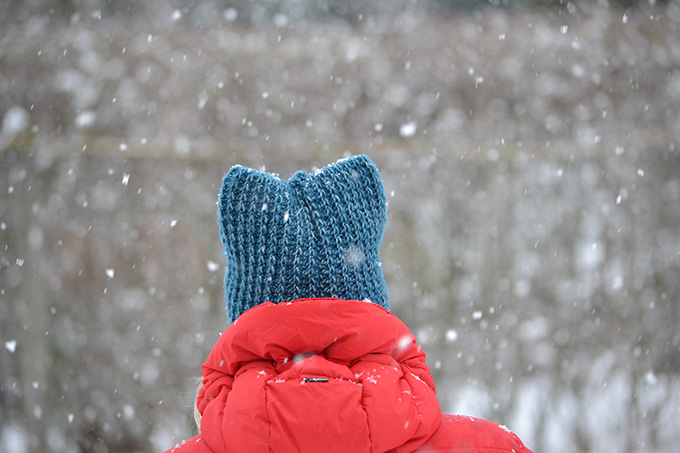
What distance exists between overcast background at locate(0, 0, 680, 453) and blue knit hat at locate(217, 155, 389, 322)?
288 centimetres

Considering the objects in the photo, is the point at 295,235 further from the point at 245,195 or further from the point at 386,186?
the point at 386,186

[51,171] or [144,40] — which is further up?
[144,40]

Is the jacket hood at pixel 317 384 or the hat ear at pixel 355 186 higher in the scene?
the hat ear at pixel 355 186

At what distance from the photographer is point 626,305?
13.8 ft

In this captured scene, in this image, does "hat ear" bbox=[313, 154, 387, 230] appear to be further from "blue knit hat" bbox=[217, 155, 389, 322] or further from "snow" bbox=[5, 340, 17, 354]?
"snow" bbox=[5, 340, 17, 354]

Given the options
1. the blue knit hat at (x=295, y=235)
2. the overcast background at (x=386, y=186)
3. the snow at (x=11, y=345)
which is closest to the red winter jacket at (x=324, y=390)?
the blue knit hat at (x=295, y=235)

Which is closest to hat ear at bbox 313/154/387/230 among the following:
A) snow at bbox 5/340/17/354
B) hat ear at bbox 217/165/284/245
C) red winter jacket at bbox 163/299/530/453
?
hat ear at bbox 217/165/284/245

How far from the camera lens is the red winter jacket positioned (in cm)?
77

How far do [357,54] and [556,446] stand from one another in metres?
3.70

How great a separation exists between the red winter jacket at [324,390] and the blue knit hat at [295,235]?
201 millimetres

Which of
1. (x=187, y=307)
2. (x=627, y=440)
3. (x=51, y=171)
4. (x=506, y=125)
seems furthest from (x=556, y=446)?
(x=51, y=171)

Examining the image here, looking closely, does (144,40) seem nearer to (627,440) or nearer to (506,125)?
(506,125)

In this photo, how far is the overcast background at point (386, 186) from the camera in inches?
160

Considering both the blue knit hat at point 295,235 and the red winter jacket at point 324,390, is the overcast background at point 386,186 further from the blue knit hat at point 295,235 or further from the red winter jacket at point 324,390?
the red winter jacket at point 324,390
